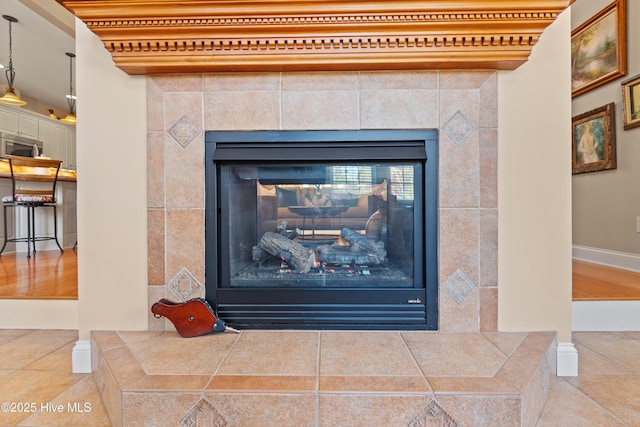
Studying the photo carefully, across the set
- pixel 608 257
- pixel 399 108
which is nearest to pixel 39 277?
pixel 399 108

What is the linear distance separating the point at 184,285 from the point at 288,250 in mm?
438

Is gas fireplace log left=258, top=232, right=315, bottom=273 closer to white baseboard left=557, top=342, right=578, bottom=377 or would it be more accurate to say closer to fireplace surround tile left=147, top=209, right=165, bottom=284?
fireplace surround tile left=147, top=209, right=165, bottom=284

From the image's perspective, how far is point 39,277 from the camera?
6.83 ft

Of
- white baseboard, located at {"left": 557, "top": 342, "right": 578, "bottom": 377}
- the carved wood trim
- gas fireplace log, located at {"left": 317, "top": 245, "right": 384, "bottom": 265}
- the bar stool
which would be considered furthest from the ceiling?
white baseboard, located at {"left": 557, "top": 342, "right": 578, "bottom": 377}

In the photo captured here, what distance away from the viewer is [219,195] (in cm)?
133

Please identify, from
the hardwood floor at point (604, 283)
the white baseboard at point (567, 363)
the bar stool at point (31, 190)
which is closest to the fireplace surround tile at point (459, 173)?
the white baseboard at point (567, 363)

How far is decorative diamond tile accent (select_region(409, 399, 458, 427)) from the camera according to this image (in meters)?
0.91

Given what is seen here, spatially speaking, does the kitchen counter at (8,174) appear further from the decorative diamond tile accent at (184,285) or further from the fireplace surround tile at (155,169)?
the decorative diamond tile accent at (184,285)

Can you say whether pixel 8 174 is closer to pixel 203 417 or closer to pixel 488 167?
pixel 203 417

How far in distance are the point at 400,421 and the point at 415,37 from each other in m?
1.24

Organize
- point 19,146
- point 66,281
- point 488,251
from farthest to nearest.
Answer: point 19,146 < point 66,281 < point 488,251

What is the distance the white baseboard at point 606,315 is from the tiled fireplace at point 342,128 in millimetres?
690

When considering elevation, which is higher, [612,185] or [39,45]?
[39,45]

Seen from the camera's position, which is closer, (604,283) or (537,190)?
(537,190)
